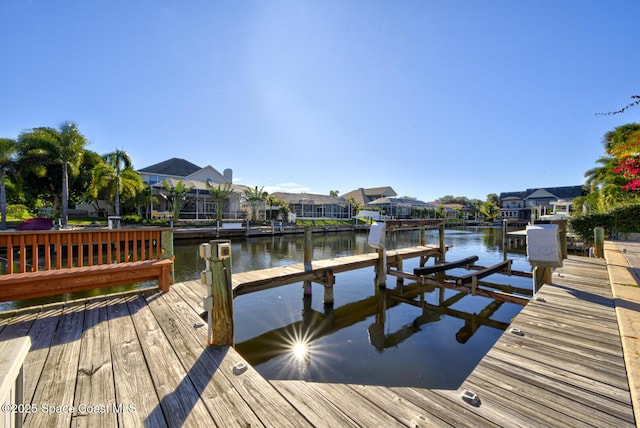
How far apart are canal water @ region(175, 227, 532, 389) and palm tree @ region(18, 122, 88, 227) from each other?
20708mm

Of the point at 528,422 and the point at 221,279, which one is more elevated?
the point at 221,279

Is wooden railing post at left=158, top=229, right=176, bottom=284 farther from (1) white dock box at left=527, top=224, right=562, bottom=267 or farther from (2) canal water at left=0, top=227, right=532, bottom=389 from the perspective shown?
(1) white dock box at left=527, top=224, right=562, bottom=267

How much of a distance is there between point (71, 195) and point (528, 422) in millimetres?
36980

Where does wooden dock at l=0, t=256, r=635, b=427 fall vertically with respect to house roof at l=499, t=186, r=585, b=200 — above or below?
below

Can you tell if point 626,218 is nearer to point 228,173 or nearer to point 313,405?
point 313,405

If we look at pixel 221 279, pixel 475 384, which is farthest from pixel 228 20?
pixel 475 384

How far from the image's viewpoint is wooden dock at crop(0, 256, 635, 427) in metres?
1.83

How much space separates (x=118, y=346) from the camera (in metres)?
2.83

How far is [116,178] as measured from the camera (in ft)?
70.8

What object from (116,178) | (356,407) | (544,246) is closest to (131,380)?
(356,407)

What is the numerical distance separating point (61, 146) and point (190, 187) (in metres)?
9.78

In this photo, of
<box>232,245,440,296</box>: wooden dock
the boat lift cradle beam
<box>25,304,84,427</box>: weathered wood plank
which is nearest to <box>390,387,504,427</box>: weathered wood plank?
<box>25,304,84,427</box>: weathered wood plank

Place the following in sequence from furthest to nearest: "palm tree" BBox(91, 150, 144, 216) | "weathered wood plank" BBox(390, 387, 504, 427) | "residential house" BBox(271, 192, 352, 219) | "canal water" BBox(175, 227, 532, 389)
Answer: "residential house" BBox(271, 192, 352, 219) < "palm tree" BBox(91, 150, 144, 216) < "canal water" BBox(175, 227, 532, 389) < "weathered wood plank" BBox(390, 387, 504, 427)

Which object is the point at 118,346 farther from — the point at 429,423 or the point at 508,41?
the point at 508,41
